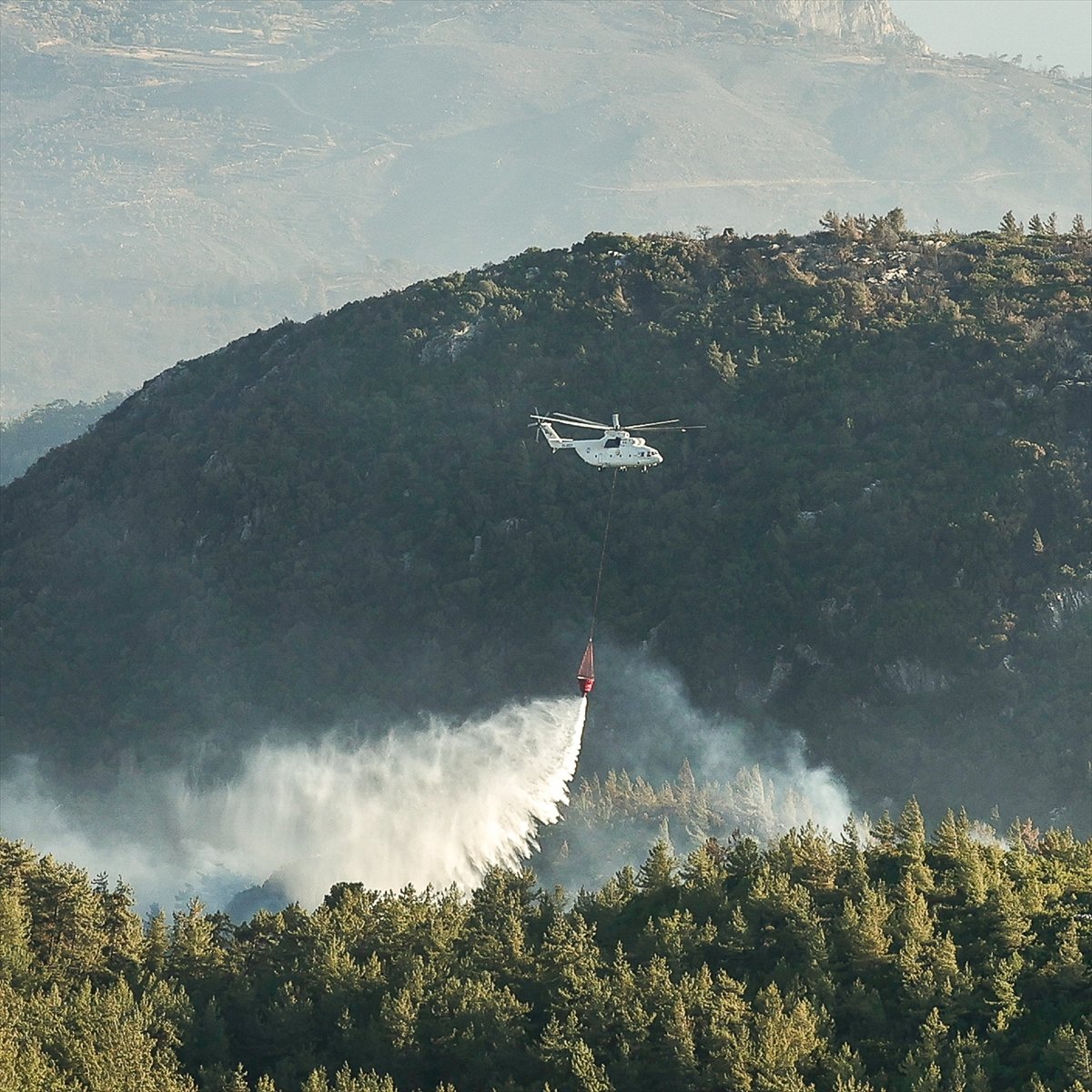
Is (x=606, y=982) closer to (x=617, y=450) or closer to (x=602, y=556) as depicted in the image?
(x=617, y=450)

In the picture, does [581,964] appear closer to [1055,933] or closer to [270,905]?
[1055,933]

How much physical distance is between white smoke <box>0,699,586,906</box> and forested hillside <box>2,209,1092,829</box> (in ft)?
13.7

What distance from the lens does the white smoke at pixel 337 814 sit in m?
102

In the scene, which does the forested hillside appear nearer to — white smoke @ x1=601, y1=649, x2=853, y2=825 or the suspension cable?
the suspension cable

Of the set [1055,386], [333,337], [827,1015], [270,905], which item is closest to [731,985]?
[827,1015]

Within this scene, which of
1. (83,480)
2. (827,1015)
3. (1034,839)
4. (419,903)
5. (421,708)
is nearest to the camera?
(827,1015)

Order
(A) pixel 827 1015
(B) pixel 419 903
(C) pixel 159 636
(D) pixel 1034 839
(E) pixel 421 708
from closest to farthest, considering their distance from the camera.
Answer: (A) pixel 827 1015, (B) pixel 419 903, (D) pixel 1034 839, (E) pixel 421 708, (C) pixel 159 636

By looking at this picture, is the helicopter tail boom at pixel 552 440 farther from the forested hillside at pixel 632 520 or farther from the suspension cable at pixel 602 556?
the forested hillside at pixel 632 520

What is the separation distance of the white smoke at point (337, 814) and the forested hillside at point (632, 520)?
4.17 meters

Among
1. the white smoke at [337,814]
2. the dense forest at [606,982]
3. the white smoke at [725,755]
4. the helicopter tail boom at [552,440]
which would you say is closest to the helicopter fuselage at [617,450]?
the helicopter tail boom at [552,440]

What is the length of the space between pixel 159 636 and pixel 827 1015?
217 ft

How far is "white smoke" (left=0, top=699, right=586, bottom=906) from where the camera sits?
102000mm

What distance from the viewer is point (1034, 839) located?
308 ft

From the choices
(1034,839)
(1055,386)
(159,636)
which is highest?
(1055,386)
